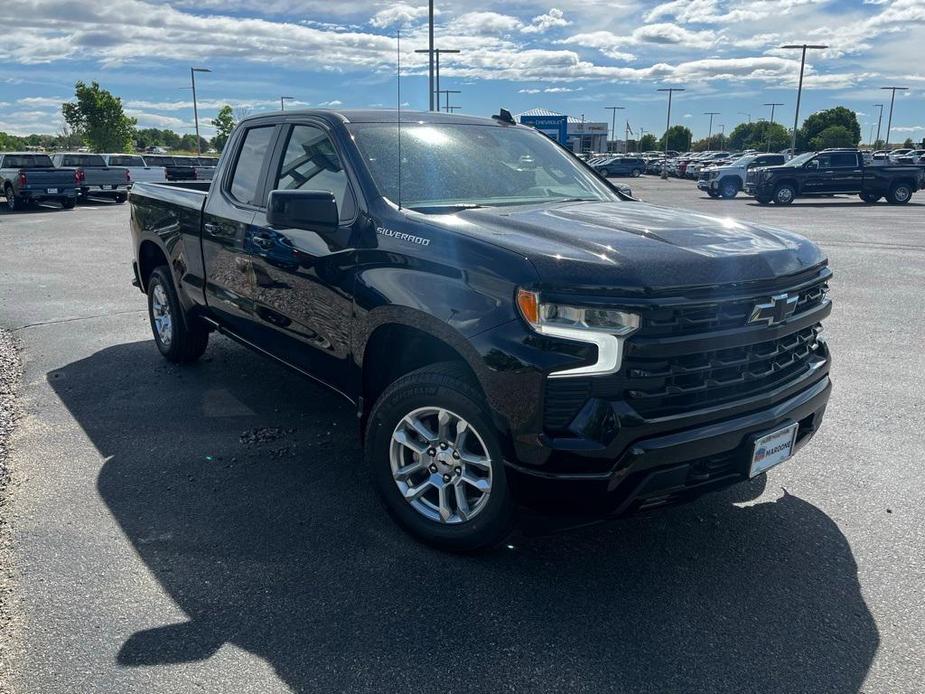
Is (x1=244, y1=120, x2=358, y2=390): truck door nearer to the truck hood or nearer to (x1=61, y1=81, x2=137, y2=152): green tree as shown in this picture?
the truck hood

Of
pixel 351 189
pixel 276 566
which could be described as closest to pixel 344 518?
pixel 276 566

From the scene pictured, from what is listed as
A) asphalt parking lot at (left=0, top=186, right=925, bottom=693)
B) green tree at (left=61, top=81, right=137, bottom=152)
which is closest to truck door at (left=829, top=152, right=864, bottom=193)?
asphalt parking lot at (left=0, top=186, right=925, bottom=693)

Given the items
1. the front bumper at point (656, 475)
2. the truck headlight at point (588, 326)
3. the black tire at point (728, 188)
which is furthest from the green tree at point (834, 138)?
the truck headlight at point (588, 326)

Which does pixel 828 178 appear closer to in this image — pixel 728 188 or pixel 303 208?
pixel 728 188

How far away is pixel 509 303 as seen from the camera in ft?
9.52

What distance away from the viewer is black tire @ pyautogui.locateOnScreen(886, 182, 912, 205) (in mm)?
27312

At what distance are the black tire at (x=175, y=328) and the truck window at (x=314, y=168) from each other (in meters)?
1.86

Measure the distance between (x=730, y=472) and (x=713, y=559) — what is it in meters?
0.56

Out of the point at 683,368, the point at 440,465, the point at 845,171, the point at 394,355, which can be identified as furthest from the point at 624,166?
the point at 683,368

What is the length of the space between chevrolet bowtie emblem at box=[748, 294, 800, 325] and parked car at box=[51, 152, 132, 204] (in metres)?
24.1

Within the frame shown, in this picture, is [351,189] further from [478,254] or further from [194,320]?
[194,320]

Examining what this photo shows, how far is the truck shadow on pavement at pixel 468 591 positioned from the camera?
8.87 feet

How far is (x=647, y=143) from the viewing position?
141 meters

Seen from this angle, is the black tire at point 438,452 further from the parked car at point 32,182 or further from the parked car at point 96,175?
the parked car at point 96,175
